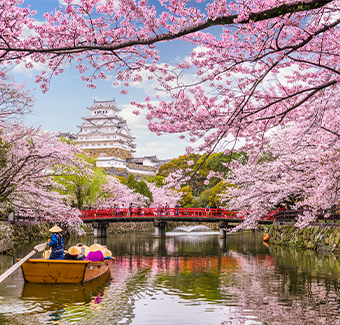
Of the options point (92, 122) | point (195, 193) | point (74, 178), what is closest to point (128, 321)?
point (74, 178)

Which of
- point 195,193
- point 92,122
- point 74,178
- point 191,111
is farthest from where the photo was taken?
point 92,122

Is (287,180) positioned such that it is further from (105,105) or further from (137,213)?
(105,105)

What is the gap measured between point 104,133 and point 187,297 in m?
64.6

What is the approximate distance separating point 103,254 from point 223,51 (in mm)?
8685

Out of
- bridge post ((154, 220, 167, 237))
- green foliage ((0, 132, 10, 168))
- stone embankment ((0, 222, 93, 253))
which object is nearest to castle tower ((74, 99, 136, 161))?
bridge post ((154, 220, 167, 237))

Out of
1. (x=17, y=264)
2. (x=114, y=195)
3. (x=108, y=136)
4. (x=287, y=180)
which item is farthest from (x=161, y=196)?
(x=17, y=264)

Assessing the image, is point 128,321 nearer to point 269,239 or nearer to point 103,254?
point 103,254

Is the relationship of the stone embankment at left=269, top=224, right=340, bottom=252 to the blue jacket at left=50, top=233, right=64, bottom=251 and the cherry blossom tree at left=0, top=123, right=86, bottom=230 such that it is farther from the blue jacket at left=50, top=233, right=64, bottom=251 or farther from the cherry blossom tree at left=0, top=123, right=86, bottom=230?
the blue jacket at left=50, top=233, right=64, bottom=251

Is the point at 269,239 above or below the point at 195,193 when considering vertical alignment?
below

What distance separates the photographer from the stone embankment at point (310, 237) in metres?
18.5

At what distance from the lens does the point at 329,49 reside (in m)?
7.45

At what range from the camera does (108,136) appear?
72.1m

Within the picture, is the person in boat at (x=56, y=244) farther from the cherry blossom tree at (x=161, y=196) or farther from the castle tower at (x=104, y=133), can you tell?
the castle tower at (x=104, y=133)

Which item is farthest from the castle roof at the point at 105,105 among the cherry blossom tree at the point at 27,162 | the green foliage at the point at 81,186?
the cherry blossom tree at the point at 27,162
